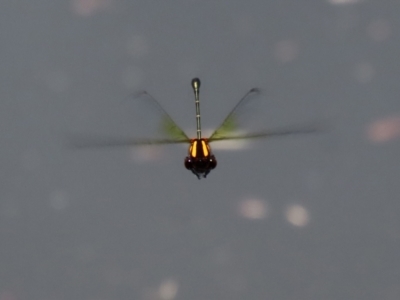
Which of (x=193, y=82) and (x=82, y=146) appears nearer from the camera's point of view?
(x=193, y=82)

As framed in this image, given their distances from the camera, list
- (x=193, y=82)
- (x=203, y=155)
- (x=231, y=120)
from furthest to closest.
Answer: (x=231, y=120), (x=193, y=82), (x=203, y=155)

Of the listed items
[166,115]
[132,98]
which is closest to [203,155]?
[166,115]

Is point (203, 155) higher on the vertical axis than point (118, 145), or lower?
lower

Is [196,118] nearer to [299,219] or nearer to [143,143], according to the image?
[143,143]

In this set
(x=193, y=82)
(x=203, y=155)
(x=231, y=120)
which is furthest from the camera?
(x=231, y=120)

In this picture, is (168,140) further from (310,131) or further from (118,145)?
(310,131)

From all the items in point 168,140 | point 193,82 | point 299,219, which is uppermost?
point 193,82
